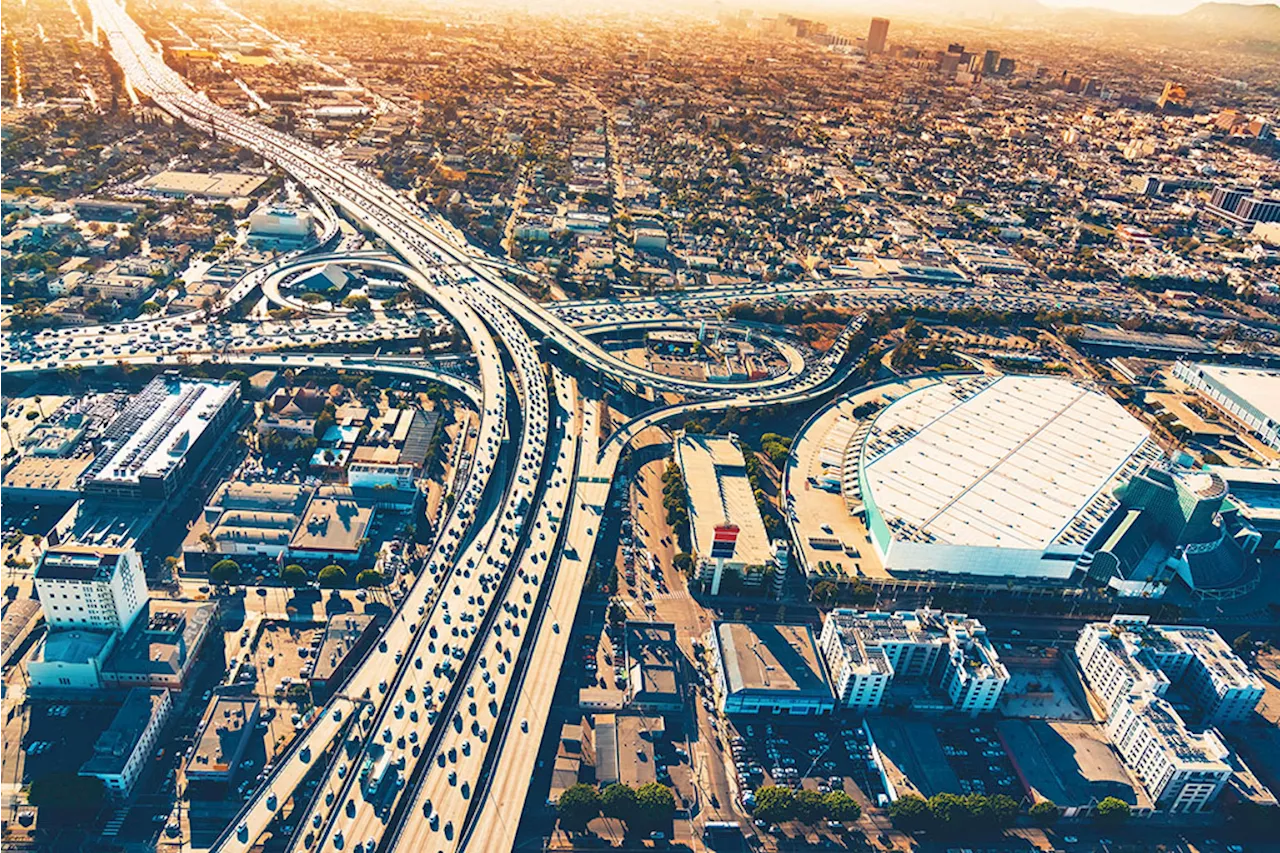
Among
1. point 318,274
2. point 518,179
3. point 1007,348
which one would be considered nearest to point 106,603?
point 318,274

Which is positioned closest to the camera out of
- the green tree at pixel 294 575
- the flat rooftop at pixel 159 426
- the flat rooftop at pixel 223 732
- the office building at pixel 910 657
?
the flat rooftop at pixel 223 732

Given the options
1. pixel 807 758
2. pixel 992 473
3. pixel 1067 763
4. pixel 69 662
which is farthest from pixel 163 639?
pixel 992 473

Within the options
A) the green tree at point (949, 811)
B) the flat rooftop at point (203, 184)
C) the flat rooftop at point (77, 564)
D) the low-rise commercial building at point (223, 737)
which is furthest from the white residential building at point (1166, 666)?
the flat rooftop at point (203, 184)

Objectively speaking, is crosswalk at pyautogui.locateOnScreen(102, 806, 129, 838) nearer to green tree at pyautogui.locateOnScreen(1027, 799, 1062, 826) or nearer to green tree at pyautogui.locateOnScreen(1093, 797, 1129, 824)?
green tree at pyautogui.locateOnScreen(1027, 799, 1062, 826)

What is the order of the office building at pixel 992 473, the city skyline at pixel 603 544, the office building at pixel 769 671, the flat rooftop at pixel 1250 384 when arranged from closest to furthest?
1. the city skyline at pixel 603 544
2. the office building at pixel 769 671
3. the office building at pixel 992 473
4. the flat rooftop at pixel 1250 384

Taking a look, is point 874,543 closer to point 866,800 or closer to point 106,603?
point 866,800

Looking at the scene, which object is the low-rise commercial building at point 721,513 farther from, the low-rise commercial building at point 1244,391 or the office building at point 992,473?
the low-rise commercial building at point 1244,391

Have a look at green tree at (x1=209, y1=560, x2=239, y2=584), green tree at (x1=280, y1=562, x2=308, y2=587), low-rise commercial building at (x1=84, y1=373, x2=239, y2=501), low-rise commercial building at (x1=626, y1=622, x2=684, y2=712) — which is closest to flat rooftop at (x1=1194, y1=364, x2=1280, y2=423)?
low-rise commercial building at (x1=626, y1=622, x2=684, y2=712)

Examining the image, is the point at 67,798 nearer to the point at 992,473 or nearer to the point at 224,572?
the point at 224,572
